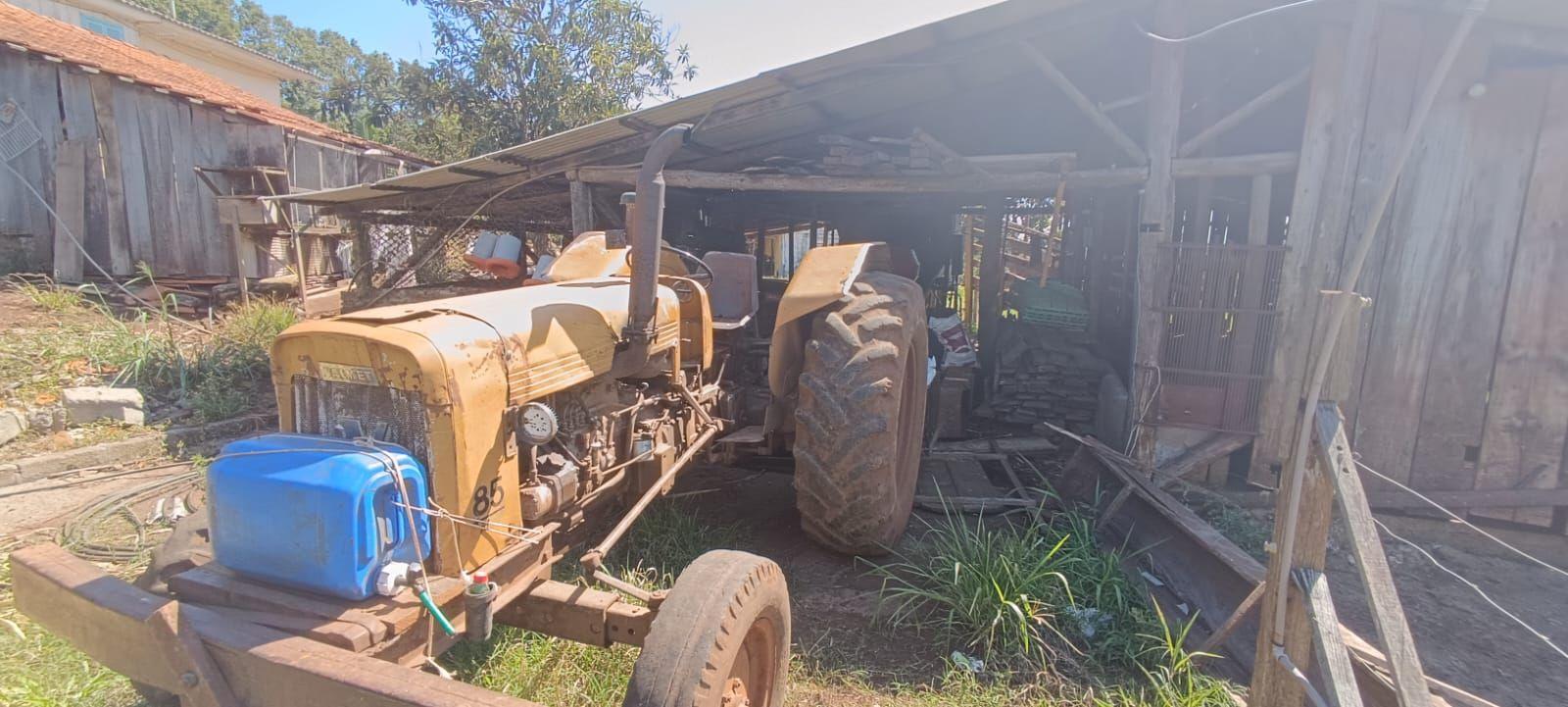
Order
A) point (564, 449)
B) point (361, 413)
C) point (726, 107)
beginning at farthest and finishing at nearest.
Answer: point (726, 107) < point (564, 449) < point (361, 413)

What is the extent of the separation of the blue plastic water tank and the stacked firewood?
4.33 metres

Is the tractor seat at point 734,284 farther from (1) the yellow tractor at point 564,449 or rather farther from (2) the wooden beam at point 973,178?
(2) the wooden beam at point 973,178

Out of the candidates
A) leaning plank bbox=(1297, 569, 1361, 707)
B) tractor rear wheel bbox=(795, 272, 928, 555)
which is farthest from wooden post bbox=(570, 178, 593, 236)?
leaning plank bbox=(1297, 569, 1361, 707)

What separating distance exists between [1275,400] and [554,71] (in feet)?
38.4

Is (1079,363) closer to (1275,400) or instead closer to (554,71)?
(1275,400)

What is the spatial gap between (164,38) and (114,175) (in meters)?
10.4

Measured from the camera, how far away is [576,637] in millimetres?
1975

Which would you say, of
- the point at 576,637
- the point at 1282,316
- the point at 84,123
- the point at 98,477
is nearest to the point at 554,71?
the point at 84,123

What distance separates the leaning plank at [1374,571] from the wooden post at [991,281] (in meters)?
4.74

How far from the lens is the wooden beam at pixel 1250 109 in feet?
13.9

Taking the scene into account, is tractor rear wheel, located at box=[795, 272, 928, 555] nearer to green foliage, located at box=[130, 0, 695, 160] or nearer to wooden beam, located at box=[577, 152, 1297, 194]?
wooden beam, located at box=[577, 152, 1297, 194]

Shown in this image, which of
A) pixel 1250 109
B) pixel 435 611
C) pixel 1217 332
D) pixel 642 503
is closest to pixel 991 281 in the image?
pixel 1217 332

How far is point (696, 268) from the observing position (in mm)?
4750

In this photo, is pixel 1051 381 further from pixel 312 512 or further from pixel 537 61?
pixel 537 61
